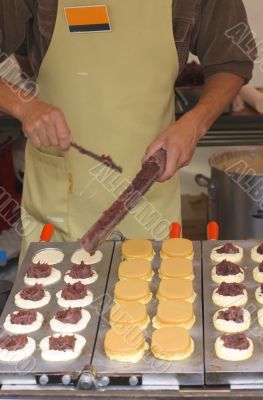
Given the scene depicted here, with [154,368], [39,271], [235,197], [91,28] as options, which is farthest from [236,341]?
[235,197]

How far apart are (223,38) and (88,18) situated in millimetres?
484

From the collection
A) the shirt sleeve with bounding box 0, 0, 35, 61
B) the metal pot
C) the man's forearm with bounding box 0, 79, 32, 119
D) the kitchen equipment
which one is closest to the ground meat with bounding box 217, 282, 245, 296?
the kitchen equipment

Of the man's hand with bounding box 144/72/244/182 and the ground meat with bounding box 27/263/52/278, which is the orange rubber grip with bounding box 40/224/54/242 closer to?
the ground meat with bounding box 27/263/52/278

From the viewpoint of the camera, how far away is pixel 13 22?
7.38 feet

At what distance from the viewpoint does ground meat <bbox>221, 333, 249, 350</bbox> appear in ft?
5.18

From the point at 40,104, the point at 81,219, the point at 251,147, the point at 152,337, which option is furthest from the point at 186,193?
the point at 152,337

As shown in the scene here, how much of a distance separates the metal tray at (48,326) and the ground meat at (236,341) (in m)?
0.31

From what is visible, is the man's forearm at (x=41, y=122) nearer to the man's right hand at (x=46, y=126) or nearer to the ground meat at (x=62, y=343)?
the man's right hand at (x=46, y=126)

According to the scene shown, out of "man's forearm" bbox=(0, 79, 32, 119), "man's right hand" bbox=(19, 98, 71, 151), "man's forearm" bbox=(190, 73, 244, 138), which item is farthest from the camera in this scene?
"man's forearm" bbox=(190, 73, 244, 138)

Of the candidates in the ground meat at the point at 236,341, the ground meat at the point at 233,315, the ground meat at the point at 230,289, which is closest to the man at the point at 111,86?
the ground meat at the point at 230,289

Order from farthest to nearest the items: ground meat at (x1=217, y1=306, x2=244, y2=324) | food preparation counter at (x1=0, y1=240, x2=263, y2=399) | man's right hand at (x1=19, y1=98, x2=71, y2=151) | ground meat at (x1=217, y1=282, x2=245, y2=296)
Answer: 1. man's right hand at (x1=19, y1=98, x2=71, y2=151)
2. ground meat at (x1=217, y1=282, x2=245, y2=296)
3. ground meat at (x1=217, y1=306, x2=244, y2=324)
4. food preparation counter at (x1=0, y1=240, x2=263, y2=399)

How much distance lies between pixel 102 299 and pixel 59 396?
1.40ft

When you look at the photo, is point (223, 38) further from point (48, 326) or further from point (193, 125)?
point (48, 326)

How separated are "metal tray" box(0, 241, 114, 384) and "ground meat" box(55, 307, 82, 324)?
3cm
